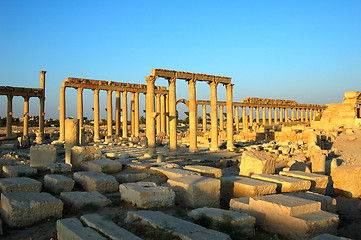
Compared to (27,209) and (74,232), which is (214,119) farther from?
(74,232)

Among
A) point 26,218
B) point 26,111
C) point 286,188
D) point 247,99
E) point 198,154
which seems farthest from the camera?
point 247,99

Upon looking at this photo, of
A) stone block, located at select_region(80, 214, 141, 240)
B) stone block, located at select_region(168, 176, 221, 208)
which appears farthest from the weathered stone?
stone block, located at select_region(168, 176, 221, 208)

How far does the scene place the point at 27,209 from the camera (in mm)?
5613

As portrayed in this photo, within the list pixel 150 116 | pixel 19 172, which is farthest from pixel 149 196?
pixel 150 116

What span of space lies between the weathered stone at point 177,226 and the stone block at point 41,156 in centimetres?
720

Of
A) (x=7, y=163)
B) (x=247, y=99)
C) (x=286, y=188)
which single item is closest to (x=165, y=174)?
(x=286, y=188)

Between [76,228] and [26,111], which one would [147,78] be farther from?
[26,111]

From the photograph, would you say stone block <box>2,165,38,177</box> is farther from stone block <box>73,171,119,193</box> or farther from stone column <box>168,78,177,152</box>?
stone column <box>168,78,177,152</box>

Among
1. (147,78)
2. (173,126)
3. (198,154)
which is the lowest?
(198,154)

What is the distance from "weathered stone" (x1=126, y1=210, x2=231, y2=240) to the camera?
438 cm

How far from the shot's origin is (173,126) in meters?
21.0

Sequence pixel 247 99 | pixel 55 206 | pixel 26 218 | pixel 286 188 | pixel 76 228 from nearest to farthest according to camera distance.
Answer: pixel 76 228 → pixel 26 218 → pixel 55 206 → pixel 286 188 → pixel 247 99

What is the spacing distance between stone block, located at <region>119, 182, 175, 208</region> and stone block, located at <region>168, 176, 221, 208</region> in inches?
15.8

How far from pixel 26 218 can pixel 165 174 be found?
4433 mm
